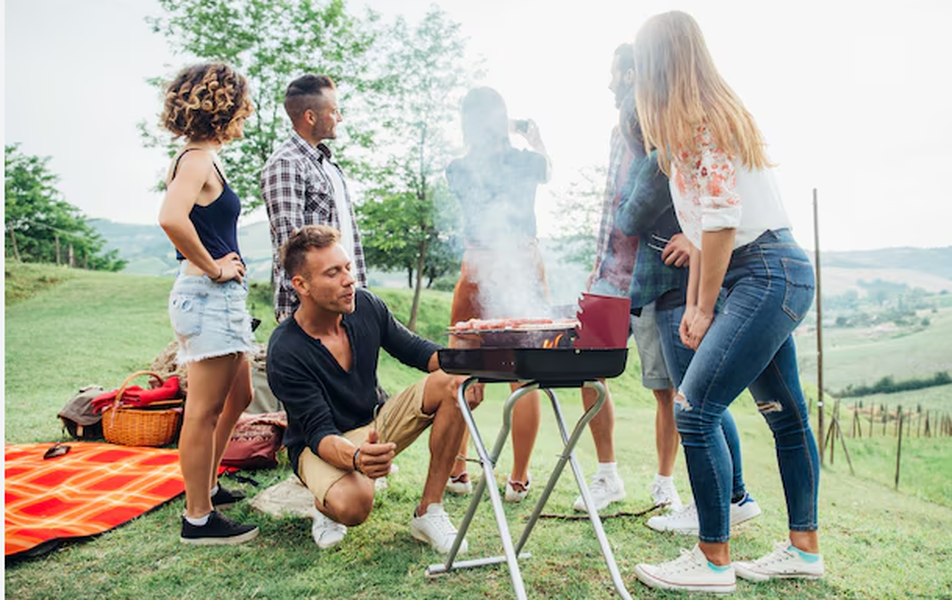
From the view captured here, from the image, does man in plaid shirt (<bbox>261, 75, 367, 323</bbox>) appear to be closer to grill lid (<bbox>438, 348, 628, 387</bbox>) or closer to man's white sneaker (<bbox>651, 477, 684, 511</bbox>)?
grill lid (<bbox>438, 348, 628, 387</bbox>)

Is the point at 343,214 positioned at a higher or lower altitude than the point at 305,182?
lower

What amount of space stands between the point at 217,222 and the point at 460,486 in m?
1.80

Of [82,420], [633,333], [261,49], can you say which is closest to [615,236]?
[633,333]

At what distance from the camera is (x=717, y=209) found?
2.06 metres

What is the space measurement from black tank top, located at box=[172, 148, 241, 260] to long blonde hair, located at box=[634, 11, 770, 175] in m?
1.69

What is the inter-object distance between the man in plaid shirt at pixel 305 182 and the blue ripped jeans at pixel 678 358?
4.67ft

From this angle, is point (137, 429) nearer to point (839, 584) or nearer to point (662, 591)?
point (662, 591)

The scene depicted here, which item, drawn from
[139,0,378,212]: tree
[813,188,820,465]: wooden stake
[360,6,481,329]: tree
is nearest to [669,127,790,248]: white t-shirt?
[813,188,820,465]: wooden stake

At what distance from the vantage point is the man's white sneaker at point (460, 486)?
3.48 meters

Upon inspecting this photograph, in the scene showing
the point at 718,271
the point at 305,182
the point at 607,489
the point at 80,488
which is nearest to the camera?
the point at 718,271

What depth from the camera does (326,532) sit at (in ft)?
8.89

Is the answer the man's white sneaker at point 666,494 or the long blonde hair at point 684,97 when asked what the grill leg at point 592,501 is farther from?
the man's white sneaker at point 666,494

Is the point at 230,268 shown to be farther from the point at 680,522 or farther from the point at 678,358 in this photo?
the point at 680,522

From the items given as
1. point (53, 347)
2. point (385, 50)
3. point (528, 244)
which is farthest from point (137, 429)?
point (385, 50)
